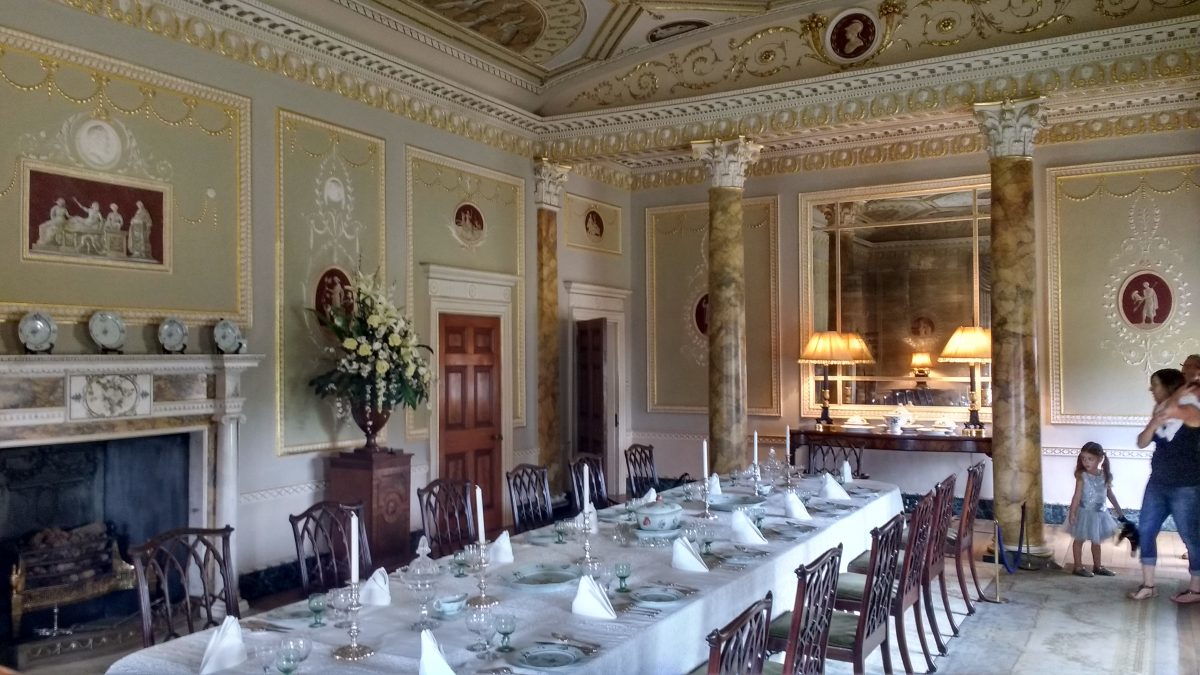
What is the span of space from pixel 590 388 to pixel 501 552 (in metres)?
5.78

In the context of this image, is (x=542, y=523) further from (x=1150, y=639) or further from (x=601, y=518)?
(x=1150, y=639)

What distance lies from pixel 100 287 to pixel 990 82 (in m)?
6.62

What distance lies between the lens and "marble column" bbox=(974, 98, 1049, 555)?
6.84 meters

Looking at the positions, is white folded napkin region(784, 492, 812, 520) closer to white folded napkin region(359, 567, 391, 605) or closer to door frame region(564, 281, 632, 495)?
white folded napkin region(359, 567, 391, 605)

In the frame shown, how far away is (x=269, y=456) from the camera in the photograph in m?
6.21

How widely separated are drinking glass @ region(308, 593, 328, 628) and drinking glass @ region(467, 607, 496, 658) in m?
0.62

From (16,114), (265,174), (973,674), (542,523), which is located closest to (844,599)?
(973,674)

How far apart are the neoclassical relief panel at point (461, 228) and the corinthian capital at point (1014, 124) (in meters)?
4.40

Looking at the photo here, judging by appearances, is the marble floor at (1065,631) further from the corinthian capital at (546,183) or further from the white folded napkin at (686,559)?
the corinthian capital at (546,183)

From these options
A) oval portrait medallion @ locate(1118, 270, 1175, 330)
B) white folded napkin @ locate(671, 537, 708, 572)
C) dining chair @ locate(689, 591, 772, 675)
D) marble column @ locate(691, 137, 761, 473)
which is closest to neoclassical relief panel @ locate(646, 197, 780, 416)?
marble column @ locate(691, 137, 761, 473)

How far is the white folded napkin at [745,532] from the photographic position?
13.7 feet

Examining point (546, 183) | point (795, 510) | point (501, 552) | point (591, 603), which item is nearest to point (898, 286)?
point (546, 183)

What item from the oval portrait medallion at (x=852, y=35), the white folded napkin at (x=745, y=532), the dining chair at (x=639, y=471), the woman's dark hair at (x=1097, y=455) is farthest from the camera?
the oval portrait medallion at (x=852, y=35)

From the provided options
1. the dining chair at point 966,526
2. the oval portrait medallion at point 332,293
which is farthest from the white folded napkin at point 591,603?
the oval portrait medallion at point 332,293
